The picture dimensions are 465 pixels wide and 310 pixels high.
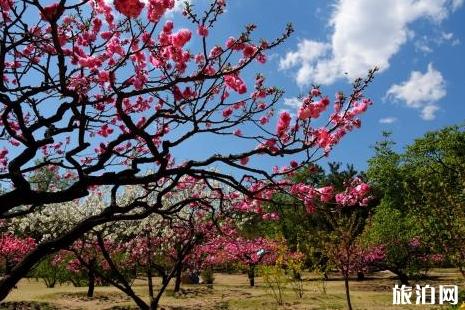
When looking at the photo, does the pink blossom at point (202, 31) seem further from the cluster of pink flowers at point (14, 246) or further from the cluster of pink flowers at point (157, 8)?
the cluster of pink flowers at point (14, 246)

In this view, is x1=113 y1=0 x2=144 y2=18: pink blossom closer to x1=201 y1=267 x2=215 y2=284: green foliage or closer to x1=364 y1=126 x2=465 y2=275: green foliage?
x1=364 y1=126 x2=465 y2=275: green foliage

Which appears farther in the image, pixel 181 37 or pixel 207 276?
pixel 207 276

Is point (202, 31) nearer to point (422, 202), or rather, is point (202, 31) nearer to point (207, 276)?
point (422, 202)

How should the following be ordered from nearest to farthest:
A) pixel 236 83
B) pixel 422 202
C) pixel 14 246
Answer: pixel 236 83, pixel 422 202, pixel 14 246

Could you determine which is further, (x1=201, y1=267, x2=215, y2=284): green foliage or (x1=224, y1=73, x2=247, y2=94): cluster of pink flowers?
(x1=201, y1=267, x2=215, y2=284): green foliage

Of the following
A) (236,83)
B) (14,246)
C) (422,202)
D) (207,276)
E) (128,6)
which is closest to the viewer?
(128,6)

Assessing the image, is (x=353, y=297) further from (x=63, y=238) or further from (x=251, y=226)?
(x=251, y=226)

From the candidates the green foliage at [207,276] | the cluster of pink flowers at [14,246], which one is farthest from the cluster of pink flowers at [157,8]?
the green foliage at [207,276]

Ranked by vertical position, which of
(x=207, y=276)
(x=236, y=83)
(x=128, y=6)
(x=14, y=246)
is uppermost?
(x=128, y=6)

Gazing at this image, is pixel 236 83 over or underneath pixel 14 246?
over

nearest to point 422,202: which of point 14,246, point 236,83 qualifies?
point 236,83

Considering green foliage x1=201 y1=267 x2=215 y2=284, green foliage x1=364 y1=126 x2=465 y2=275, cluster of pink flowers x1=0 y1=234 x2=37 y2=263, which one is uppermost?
green foliage x1=364 y1=126 x2=465 y2=275

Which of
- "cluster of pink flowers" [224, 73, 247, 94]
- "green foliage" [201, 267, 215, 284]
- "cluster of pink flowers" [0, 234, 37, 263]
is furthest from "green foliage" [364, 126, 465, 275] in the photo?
"cluster of pink flowers" [0, 234, 37, 263]

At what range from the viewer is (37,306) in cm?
2031
